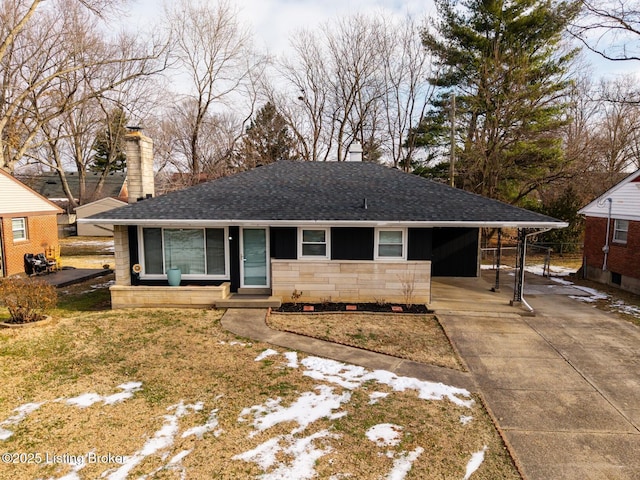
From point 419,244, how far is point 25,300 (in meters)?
9.97

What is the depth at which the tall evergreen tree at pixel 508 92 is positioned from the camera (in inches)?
813

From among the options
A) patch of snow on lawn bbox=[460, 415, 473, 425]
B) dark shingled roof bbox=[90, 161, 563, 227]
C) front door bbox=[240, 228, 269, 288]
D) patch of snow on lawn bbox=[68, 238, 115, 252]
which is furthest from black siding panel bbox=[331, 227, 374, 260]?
patch of snow on lawn bbox=[68, 238, 115, 252]

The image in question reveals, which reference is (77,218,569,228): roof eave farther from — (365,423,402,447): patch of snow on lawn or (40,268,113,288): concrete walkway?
(365,423,402,447): patch of snow on lawn

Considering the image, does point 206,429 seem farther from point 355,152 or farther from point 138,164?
point 355,152

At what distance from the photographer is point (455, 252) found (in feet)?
47.9

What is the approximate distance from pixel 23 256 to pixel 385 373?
1641cm

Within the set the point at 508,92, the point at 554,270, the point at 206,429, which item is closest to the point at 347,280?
the point at 206,429

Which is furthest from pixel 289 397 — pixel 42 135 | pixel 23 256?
pixel 42 135

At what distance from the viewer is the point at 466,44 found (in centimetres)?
2266

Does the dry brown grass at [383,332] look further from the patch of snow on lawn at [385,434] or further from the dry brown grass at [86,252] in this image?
the dry brown grass at [86,252]

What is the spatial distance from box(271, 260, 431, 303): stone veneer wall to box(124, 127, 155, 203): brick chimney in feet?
18.0

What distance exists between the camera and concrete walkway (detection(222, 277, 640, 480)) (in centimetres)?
447

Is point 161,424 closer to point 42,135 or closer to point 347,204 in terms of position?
point 347,204

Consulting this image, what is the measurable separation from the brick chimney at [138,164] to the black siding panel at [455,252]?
35.7ft
